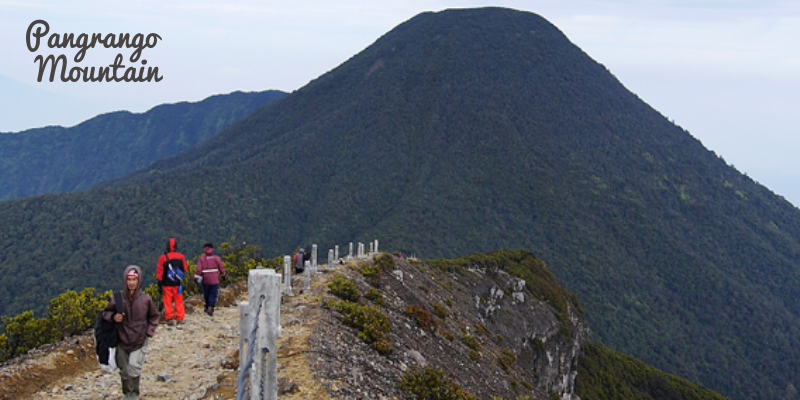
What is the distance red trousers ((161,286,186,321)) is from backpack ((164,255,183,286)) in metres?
0.38

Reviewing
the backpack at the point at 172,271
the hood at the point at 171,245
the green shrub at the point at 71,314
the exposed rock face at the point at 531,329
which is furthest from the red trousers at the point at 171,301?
the exposed rock face at the point at 531,329

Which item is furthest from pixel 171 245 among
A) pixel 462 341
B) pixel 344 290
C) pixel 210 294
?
pixel 462 341

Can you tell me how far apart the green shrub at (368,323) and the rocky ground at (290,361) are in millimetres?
190

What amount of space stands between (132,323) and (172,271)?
4.96 meters

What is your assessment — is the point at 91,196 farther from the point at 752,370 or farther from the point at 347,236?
the point at 752,370

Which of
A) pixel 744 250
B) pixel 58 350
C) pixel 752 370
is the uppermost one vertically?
pixel 58 350

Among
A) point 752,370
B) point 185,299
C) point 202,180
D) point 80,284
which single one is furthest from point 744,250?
point 185,299

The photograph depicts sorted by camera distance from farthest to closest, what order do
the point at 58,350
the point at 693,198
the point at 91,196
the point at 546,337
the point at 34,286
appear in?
1. the point at 693,198
2. the point at 91,196
3. the point at 34,286
4. the point at 546,337
5. the point at 58,350

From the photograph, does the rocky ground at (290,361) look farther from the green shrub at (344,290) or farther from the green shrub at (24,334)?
the green shrub at (24,334)

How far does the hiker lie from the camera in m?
7.53

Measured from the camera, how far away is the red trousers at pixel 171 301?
12977 mm

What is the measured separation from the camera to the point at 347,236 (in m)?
122

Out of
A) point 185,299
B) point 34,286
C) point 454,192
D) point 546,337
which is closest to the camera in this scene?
point 185,299

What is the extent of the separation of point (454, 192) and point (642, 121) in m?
86.7
